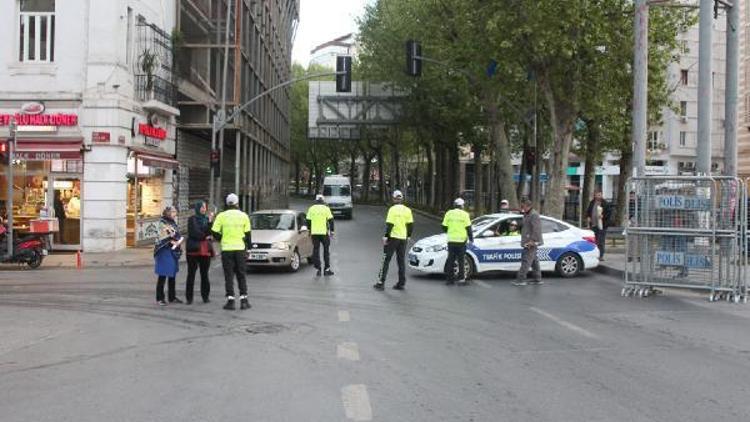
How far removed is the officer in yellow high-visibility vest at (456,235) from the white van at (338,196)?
3173cm

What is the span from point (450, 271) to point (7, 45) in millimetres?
15123

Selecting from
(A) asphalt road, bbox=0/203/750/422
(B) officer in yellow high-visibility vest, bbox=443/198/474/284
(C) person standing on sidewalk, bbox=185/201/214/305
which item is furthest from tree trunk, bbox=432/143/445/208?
(C) person standing on sidewalk, bbox=185/201/214/305

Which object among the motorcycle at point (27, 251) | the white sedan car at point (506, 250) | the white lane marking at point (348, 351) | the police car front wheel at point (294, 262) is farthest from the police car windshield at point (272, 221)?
the white lane marking at point (348, 351)

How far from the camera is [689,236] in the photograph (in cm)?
1319

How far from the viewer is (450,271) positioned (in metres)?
15.0

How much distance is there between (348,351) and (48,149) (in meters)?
16.0

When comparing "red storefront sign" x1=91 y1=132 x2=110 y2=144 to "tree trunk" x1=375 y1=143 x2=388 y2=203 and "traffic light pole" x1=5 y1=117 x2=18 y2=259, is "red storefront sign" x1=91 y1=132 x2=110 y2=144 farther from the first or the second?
"tree trunk" x1=375 y1=143 x2=388 y2=203

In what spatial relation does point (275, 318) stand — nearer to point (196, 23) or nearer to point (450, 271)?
point (450, 271)

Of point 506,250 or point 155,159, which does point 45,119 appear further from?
point 506,250

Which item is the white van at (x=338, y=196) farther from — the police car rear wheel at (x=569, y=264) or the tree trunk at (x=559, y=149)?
the police car rear wheel at (x=569, y=264)

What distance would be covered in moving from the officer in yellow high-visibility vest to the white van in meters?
31.7

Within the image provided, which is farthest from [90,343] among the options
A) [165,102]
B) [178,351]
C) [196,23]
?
→ [196,23]

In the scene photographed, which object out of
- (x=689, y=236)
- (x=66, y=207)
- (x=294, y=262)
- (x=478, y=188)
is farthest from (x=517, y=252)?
(x=478, y=188)

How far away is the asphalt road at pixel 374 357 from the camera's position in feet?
19.8
